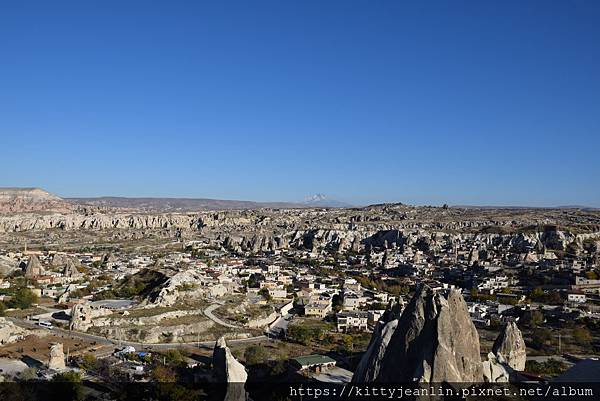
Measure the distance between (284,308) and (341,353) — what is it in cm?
1022

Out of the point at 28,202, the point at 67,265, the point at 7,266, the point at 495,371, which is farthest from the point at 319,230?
the point at 28,202

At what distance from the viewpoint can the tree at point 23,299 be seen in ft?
97.6

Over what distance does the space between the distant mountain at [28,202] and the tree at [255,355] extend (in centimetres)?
9295

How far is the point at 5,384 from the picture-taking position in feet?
52.3

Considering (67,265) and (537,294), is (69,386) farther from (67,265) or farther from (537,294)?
(537,294)

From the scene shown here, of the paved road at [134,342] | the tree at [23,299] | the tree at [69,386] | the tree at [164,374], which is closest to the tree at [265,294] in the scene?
the paved road at [134,342]

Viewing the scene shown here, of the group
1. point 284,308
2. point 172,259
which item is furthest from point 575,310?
point 172,259

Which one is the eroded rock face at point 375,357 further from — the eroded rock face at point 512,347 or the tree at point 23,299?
the tree at point 23,299

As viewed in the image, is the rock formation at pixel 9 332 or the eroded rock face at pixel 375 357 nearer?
the eroded rock face at pixel 375 357

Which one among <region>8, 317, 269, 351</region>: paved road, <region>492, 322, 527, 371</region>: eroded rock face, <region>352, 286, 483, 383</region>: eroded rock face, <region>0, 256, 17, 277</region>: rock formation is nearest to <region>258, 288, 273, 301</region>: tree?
<region>8, 317, 269, 351</region>: paved road

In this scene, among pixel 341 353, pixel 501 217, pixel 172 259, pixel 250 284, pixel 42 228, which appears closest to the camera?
pixel 341 353

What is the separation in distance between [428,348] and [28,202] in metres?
116

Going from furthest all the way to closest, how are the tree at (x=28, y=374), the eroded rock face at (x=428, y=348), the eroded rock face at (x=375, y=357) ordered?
1. the tree at (x=28, y=374)
2. the eroded rock face at (x=375, y=357)
3. the eroded rock face at (x=428, y=348)

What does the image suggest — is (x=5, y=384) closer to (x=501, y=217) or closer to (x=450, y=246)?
(x=450, y=246)
